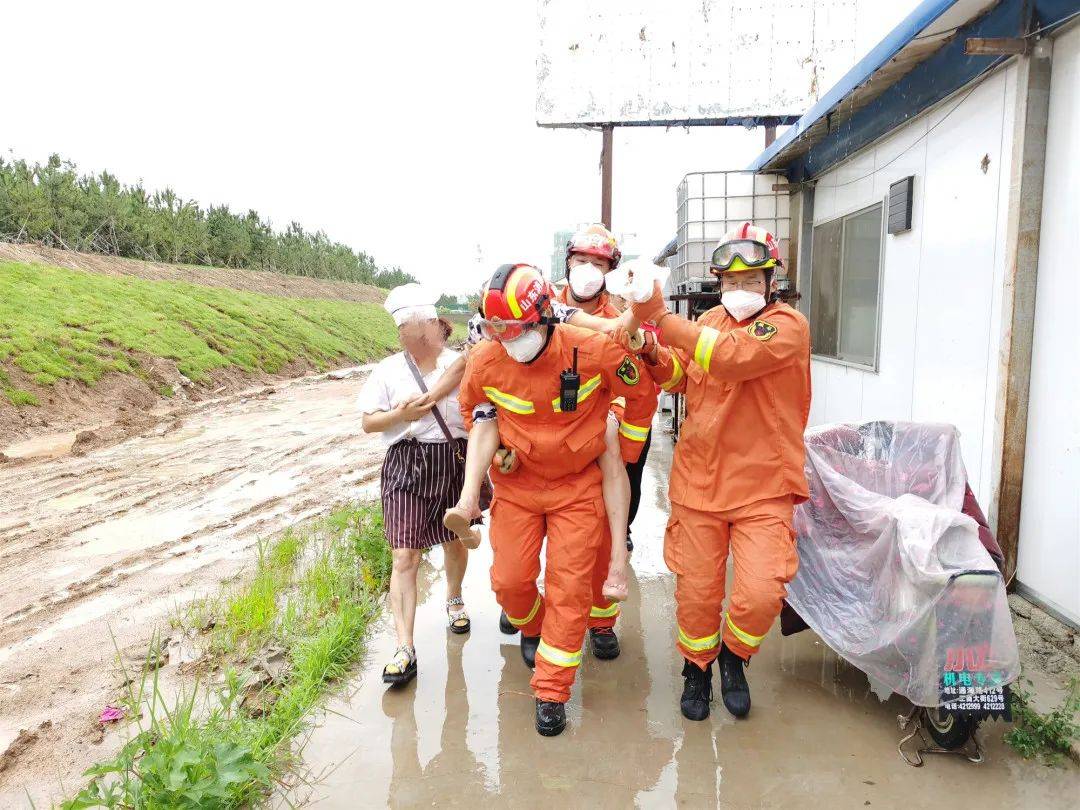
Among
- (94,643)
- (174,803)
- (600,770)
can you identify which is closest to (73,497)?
(94,643)

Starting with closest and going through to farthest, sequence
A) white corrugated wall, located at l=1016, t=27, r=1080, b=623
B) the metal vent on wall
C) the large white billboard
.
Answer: white corrugated wall, located at l=1016, t=27, r=1080, b=623, the metal vent on wall, the large white billboard

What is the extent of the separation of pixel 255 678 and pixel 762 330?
2801mm

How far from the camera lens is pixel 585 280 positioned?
137 inches

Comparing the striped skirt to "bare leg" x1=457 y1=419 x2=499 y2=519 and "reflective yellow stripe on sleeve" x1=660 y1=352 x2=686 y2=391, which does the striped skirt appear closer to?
"bare leg" x1=457 y1=419 x2=499 y2=519

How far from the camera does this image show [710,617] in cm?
308

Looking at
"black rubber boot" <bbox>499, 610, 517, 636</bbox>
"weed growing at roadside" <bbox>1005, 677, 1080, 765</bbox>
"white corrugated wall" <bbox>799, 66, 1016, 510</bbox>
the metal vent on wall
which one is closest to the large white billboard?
"white corrugated wall" <bbox>799, 66, 1016, 510</bbox>

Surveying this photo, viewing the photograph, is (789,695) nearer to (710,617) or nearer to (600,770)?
(710,617)

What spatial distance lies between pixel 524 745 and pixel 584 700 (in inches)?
17.2

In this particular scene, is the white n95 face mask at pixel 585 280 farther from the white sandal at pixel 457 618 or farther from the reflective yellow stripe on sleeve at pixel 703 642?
the white sandal at pixel 457 618

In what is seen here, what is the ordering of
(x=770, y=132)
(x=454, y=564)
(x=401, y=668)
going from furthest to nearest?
(x=770, y=132), (x=454, y=564), (x=401, y=668)

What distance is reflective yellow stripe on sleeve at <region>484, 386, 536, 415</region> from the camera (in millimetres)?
3135

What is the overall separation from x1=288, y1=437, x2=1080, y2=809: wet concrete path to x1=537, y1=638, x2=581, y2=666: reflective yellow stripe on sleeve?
28cm

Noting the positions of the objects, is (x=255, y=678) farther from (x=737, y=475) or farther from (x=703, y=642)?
(x=737, y=475)

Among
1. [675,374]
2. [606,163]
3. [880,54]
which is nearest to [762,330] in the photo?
[675,374]
